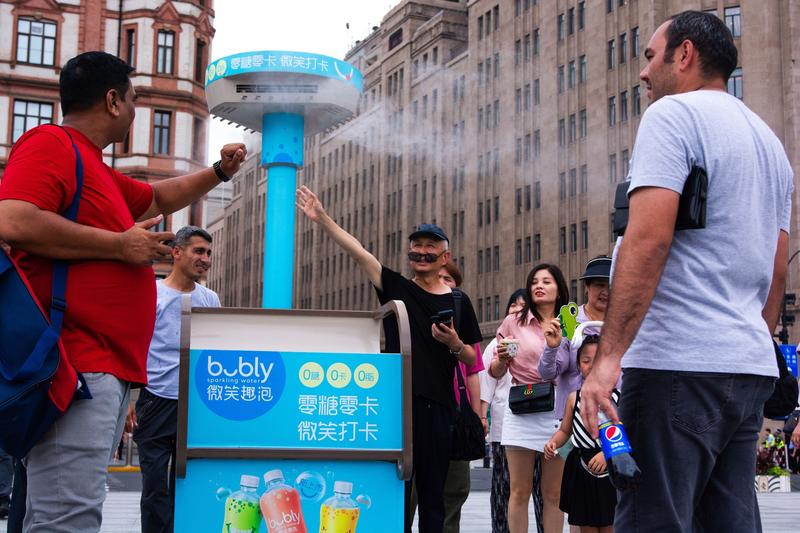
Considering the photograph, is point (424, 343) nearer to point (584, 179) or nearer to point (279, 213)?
point (279, 213)

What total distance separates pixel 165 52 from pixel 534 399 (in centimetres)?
3410

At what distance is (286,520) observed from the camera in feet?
15.7

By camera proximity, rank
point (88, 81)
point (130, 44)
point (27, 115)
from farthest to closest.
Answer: point (130, 44), point (27, 115), point (88, 81)

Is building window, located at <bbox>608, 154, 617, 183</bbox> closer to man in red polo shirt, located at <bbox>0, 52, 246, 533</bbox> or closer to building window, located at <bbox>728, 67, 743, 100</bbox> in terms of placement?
building window, located at <bbox>728, 67, 743, 100</bbox>

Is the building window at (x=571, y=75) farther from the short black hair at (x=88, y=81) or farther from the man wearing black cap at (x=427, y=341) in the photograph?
the short black hair at (x=88, y=81)

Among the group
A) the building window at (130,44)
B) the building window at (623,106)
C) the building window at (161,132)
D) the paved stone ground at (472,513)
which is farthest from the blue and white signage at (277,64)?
the building window at (623,106)

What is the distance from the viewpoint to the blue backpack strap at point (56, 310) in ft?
11.0

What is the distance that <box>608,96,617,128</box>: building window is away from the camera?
55.8m

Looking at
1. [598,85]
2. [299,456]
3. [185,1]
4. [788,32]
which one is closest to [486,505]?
[299,456]

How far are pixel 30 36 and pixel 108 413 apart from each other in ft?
123

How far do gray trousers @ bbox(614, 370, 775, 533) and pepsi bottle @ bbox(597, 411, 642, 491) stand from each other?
0.26ft

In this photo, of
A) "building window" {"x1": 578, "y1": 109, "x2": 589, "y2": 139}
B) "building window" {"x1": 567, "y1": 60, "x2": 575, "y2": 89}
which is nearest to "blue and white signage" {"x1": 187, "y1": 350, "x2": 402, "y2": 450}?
"building window" {"x1": 578, "y1": 109, "x2": 589, "y2": 139}

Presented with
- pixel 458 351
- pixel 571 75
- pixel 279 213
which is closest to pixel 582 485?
pixel 458 351

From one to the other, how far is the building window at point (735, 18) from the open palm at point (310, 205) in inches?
1902
